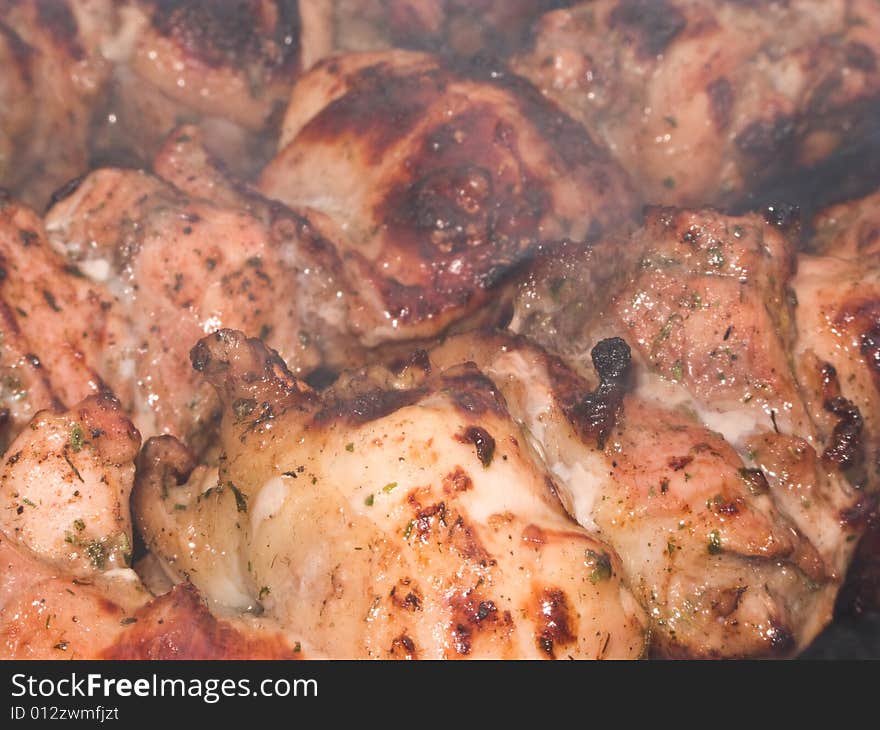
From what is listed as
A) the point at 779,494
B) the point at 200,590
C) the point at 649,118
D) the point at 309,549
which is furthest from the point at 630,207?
the point at 200,590

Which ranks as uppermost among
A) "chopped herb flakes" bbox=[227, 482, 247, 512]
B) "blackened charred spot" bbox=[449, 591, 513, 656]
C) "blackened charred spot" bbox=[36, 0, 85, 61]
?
"blackened charred spot" bbox=[36, 0, 85, 61]

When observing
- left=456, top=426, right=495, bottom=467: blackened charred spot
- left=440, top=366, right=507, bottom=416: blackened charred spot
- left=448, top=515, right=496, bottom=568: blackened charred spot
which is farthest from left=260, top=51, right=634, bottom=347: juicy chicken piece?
left=448, top=515, right=496, bottom=568: blackened charred spot

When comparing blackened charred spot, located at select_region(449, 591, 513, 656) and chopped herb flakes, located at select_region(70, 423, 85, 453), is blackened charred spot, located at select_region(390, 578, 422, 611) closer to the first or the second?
blackened charred spot, located at select_region(449, 591, 513, 656)

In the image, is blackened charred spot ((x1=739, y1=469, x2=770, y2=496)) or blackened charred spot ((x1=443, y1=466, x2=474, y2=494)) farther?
blackened charred spot ((x1=739, y1=469, x2=770, y2=496))

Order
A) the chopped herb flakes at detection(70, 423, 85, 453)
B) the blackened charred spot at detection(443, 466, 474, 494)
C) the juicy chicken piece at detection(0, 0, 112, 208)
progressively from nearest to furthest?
the blackened charred spot at detection(443, 466, 474, 494)
the chopped herb flakes at detection(70, 423, 85, 453)
the juicy chicken piece at detection(0, 0, 112, 208)

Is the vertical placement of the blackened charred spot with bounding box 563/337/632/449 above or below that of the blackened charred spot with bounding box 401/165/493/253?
below

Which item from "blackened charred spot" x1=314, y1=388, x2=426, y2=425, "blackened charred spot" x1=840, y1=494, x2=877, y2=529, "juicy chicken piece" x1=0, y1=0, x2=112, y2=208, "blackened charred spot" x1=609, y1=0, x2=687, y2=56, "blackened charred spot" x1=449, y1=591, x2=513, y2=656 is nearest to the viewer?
"blackened charred spot" x1=449, y1=591, x2=513, y2=656
